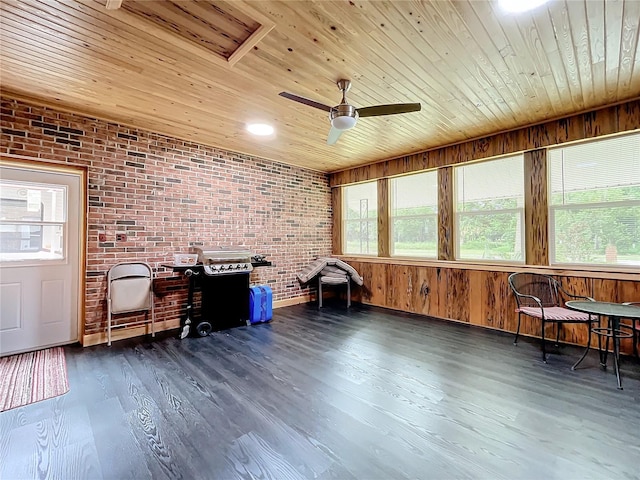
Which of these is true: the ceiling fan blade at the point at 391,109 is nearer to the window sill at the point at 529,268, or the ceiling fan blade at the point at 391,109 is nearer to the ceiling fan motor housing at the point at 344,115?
the ceiling fan motor housing at the point at 344,115

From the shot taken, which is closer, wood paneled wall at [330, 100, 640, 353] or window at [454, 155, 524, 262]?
wood paneled wall at [330, 100, 640, 353]

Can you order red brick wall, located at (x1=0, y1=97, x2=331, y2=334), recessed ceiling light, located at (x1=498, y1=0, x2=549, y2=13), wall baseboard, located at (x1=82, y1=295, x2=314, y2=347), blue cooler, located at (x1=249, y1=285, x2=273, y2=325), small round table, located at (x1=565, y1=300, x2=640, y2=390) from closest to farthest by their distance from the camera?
recessed ceiling light, located at (x1=498, y1=0, x2=549, y2=13)
small round table, located at (x1=565, y1=300, x2=640, y2=390)
red brick wall, located at (x1=0, y1=97, x2=331, y2=334)
wall baseboard, located at (x1=82, y1=295, x2=314, y2=347)
blue cooler, located at (x1=249, y1=285, x2=273, y2=325)

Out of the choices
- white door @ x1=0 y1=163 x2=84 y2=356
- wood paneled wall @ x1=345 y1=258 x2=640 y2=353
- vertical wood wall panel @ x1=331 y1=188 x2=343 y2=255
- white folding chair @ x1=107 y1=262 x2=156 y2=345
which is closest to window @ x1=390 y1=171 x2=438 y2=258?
wood paneled wall @ x1=345 y1=258 x2=640 y2=353

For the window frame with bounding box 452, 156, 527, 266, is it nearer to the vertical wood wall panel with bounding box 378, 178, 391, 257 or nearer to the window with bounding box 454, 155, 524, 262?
the window with bounding box 454, 155, 524, 262

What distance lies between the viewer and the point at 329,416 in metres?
2.09

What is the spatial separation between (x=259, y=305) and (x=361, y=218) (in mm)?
2794

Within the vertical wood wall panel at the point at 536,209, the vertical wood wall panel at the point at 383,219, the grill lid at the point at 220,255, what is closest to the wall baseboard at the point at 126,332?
the grill lid at the point at 220,255

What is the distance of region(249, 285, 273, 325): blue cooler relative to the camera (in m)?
4.43

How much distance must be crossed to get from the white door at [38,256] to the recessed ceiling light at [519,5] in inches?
173

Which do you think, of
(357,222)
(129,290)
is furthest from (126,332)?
(357,222)

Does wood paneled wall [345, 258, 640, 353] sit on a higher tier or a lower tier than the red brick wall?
lower

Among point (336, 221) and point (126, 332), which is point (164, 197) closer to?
point (126, 332)

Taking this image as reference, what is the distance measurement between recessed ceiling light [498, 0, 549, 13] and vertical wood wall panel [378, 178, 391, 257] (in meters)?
3.71

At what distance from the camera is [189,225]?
14.3 feet
